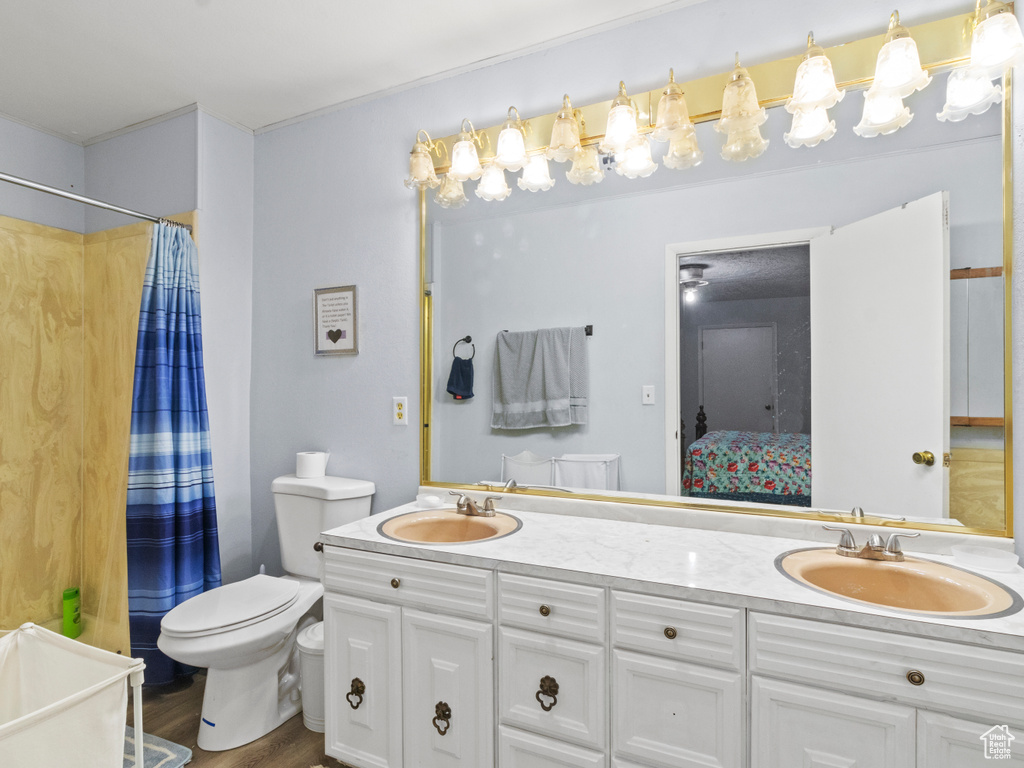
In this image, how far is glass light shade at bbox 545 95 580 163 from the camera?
183 centimetres

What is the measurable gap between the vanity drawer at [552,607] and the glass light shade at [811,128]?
1.38 metres

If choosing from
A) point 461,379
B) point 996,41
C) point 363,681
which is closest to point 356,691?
point 363,681

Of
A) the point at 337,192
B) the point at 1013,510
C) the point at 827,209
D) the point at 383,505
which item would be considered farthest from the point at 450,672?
the point at 337,192

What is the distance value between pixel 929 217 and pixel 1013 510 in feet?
2.58

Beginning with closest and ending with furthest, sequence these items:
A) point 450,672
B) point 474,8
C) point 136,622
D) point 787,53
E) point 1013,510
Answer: point 1013,510 → point 450,672 → point 787,53 → point 474,8 → point 136,622

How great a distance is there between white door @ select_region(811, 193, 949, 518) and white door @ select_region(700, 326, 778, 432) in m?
0.12

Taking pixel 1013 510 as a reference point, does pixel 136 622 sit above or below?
below

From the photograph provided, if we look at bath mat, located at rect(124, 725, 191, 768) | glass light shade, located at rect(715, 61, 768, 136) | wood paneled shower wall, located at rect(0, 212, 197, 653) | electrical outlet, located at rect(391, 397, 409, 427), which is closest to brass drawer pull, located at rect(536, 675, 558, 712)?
electrical outlet, located at rect(391, 397, 409, 427)

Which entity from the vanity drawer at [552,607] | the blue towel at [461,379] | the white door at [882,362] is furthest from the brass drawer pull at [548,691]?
the blue towel at [461,379]

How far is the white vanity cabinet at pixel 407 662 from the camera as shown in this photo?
1.46 meters

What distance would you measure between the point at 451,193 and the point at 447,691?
1676 mm

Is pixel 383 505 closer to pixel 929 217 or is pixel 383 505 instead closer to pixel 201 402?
pixel 201 402

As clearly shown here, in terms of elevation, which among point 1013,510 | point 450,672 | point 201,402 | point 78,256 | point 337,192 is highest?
point 337,192

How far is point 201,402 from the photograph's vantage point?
7.49 feet
